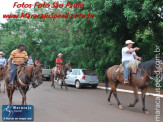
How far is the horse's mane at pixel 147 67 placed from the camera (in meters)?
8.34

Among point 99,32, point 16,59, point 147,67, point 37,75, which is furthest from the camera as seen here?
point 99,32

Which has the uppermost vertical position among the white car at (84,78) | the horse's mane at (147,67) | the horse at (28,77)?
the horse's mane at (147,67)

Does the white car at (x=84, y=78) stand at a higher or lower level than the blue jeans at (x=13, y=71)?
lower

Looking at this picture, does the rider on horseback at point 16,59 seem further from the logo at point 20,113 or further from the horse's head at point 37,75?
the logo at point 20,113

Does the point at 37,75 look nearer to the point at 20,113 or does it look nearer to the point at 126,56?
the point at 20,113

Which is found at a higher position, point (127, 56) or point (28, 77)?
point (127, 56)

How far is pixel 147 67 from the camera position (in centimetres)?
848

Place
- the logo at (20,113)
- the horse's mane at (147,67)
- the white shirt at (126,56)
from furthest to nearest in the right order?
the white shirt at (126,56) < the horse's mane at (147,67) < the logo at (20,113)

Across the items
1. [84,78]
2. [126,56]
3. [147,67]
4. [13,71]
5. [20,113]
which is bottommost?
[20,113]

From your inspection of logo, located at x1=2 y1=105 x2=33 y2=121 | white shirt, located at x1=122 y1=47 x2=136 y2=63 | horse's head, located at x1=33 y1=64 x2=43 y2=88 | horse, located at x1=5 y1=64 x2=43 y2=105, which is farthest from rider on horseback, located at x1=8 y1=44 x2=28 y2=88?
white shirt, located at x1=122 y1=47 x2=136 y2=63

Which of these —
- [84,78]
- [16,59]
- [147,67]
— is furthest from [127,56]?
[84,78]

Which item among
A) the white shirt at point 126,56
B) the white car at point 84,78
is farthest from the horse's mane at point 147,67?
the white car at point 84,78

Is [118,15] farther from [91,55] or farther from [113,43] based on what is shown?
[91,55]

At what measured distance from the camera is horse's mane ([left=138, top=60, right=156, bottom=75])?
8.34 m
